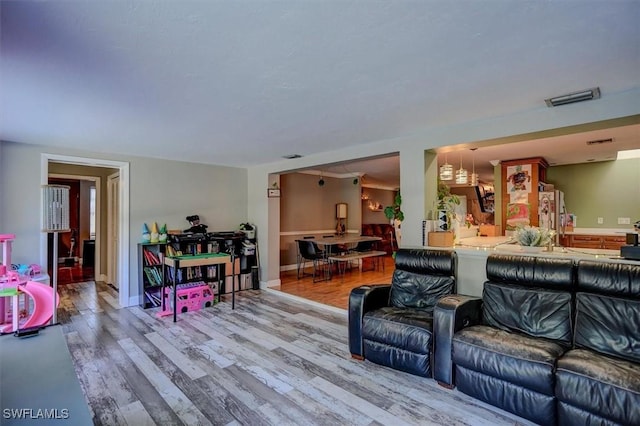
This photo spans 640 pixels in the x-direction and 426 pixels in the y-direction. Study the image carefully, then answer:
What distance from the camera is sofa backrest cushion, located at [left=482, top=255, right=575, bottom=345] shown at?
251 centimetres

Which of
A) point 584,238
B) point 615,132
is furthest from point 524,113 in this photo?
point 584,238

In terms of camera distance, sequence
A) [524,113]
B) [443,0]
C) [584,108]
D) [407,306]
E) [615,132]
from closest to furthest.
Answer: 1. [443,0]
2. [584,108]
3. [524,113]
4. [407,306]
5. [615,132]

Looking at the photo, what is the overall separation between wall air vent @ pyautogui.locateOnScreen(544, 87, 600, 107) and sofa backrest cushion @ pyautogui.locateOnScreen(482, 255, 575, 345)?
1.31 m

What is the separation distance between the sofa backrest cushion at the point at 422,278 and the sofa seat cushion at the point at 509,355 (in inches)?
26.2

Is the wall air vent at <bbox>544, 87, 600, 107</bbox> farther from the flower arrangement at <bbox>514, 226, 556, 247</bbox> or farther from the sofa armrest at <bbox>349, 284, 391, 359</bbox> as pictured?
the sofa armrest at <bbox>349, 284, 391, 359</bbox>

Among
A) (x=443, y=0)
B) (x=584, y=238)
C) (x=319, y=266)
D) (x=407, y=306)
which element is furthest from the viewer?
(x=319, y=266)

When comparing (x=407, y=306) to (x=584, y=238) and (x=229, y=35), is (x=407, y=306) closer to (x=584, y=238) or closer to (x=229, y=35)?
(x=229, y=35)

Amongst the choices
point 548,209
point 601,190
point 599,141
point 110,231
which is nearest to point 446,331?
point 599,141

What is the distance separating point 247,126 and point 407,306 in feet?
8.41

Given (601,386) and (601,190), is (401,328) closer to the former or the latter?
(601,386)

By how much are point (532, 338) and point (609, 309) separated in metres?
0.56

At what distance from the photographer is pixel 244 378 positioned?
108 inches

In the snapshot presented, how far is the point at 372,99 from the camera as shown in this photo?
268 centimetres

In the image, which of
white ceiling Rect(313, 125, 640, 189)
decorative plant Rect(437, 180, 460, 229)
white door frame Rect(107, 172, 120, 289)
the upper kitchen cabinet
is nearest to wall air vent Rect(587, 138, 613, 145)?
white ceiling Rect(313, 125, 640, 189)
